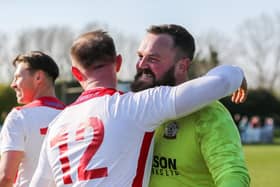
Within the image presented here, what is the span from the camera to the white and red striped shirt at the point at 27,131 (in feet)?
15.9

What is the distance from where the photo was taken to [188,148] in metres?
3.46

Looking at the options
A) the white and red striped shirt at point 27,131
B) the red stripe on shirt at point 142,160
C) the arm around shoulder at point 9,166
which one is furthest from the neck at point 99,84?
the white and red striped shirt at point 27,131

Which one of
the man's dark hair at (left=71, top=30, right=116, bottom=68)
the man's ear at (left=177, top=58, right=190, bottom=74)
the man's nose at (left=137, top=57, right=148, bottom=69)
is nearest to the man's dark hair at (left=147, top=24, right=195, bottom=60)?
the man's ear at (left=177, top=58, right=190, bottom=74)

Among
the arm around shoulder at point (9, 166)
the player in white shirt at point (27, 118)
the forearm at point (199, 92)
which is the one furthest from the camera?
the player in white shirt at point (27, 118)

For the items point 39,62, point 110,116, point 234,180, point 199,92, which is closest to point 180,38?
point 199,92

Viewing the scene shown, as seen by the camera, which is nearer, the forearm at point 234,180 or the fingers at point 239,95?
the forearm at point 234,180

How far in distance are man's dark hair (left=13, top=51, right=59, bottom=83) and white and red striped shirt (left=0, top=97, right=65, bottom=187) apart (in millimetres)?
257

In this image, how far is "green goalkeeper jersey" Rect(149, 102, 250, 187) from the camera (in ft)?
10.6

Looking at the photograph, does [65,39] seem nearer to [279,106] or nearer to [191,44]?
[279,106]

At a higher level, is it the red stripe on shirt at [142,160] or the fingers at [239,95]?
the fingers at [239,95]

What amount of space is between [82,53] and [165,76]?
1.39ft

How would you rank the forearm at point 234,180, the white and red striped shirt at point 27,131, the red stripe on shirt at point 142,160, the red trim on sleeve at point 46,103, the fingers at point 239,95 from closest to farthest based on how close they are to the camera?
1. the forearm at point 234,180
2. the red stripe on shirt at point 142,160
3. the fingers at point 239,95
4. the white and red striped shirt at point 27,131
5. the red trim on sleeve at point 46,103

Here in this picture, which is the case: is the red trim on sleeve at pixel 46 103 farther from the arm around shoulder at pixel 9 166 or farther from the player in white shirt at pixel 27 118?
the arm around shoulder at pixel 9 166

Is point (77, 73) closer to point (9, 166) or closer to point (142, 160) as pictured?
point (142, 160)
